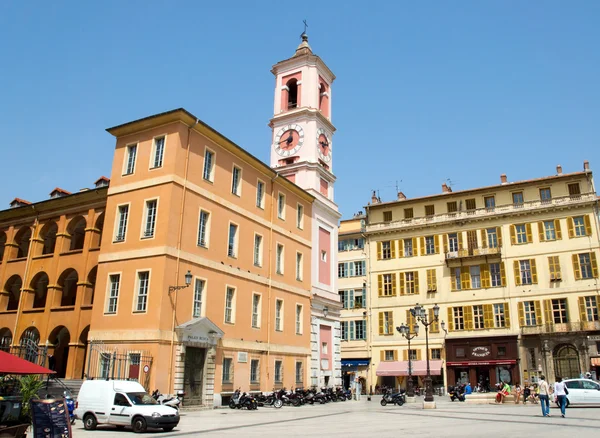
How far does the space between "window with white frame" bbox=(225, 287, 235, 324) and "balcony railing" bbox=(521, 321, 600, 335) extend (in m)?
27.9

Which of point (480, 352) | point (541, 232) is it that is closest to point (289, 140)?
point (541, 232)

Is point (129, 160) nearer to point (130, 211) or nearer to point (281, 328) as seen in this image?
point (130, 211)

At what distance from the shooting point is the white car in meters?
26.9

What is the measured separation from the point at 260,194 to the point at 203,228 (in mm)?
6097

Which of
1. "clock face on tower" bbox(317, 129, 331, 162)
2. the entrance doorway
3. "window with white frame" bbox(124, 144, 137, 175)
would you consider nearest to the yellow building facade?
"clock face on tower" bbox(317, 129, 331, 162)

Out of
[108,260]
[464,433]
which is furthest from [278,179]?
[464,433]

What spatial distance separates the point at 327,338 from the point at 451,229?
61.1 feet

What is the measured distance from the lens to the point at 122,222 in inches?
1043

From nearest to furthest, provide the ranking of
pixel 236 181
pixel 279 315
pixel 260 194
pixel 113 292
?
pixel 113 292
pixel 236 181
pixel 260 194
pixel 279 315

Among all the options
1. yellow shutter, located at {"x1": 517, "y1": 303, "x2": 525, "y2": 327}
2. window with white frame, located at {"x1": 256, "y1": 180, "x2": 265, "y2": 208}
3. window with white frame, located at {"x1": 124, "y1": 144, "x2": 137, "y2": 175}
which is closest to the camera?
window with white frame, located at {"x1": 124, "y1": 144, "x2": 137, "y2": 175}

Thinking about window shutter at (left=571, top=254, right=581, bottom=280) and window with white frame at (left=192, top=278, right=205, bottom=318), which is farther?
window shutter at (left=571, top=254, right=581, bottom=280)

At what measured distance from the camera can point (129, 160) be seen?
90.2ft

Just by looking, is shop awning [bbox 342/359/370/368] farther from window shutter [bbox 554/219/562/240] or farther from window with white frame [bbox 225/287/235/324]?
window with white frame [bbox 225/287/235/324]

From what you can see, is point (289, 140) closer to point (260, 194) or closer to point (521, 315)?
point (260, 194)
